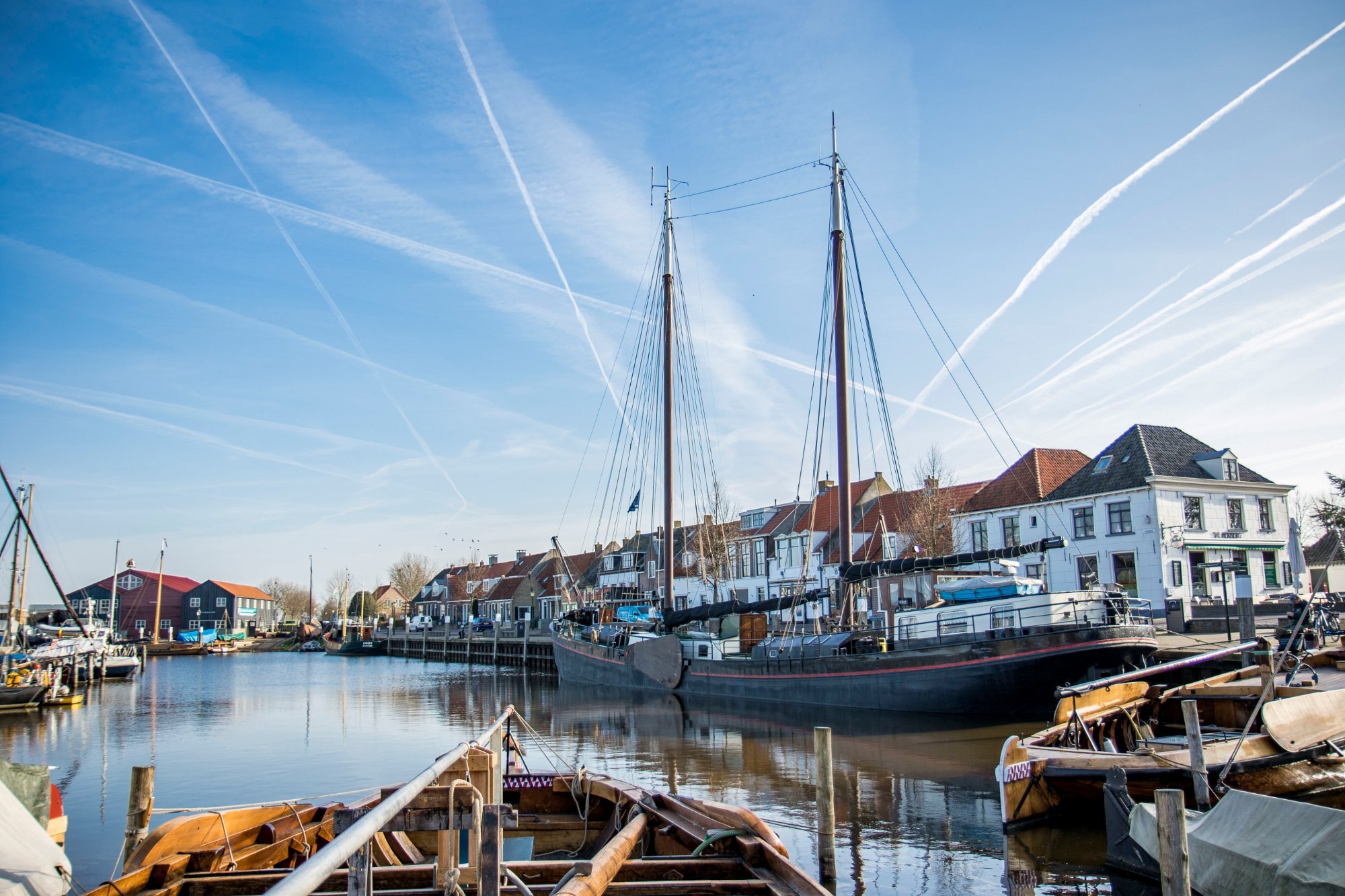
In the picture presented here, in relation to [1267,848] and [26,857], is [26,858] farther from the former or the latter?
[1267,848]

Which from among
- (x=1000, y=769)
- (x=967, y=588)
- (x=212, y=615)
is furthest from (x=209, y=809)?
(x=212, y=615)

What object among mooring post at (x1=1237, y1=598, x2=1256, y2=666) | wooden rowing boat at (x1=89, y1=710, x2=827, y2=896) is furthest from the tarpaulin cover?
mooring post at (x1=1237, y1=598, x2=1256, y2=666)

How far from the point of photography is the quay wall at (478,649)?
61062 mm

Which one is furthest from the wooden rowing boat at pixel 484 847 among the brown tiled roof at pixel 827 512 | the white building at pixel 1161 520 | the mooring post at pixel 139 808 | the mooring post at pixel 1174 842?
the brown tiled roof at pixel 827 512

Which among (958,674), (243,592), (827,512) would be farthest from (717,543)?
(243,592)

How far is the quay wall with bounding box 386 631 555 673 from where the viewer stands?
61.1m

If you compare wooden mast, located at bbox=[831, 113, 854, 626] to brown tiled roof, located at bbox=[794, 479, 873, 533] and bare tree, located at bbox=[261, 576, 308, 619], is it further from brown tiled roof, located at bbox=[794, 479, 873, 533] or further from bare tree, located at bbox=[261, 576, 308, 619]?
bare tree, located at bbox=[261, 576, 308, 619]

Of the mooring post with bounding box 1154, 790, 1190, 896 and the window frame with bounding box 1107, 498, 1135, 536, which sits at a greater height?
the window frame with bounding box 1107, 498, 1135, 536

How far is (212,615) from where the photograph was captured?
107 m

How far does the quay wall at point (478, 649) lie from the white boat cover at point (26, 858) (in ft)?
167

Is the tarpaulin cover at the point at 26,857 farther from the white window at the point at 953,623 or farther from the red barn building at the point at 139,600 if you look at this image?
the red barn building at the point at 139,600

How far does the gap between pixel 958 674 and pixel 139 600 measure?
10911cm

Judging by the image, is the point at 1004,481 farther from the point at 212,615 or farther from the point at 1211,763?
the point at 212,615

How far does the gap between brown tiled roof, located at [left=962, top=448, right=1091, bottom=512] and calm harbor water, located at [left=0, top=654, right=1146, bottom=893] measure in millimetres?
22225
